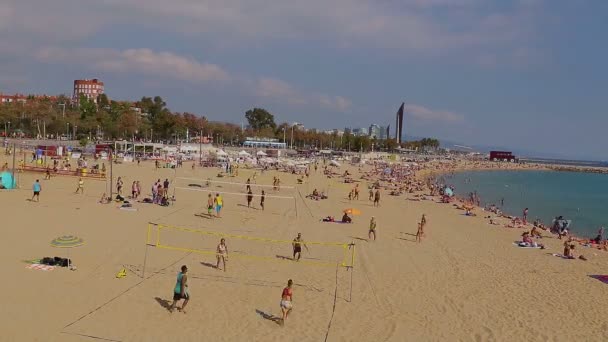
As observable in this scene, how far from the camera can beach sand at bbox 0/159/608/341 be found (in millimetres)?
9344

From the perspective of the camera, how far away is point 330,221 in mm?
22266

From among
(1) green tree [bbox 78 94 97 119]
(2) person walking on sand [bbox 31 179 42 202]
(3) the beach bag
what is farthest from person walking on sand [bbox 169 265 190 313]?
(1) green tree [bbox 78 94 97 119]

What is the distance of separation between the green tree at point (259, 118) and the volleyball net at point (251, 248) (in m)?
118

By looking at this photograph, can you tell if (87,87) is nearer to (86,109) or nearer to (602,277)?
(86,109)

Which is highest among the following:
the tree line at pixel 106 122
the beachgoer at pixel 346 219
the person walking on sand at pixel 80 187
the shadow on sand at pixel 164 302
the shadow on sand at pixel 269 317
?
the tree line at pixel 106 122

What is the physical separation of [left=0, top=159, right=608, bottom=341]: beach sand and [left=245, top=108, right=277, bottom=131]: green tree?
11352cm

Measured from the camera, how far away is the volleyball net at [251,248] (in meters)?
14.4

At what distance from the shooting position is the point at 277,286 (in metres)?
12.0

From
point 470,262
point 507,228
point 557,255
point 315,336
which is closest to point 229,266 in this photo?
point 315,336

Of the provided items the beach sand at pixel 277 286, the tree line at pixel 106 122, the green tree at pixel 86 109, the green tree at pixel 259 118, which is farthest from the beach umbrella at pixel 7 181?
the green tree at pixel 259 118

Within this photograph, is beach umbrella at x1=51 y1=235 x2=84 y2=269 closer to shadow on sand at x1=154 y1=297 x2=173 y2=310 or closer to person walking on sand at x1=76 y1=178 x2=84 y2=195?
shadow on sand at x1=154 y1=297 x2=173 y2=310

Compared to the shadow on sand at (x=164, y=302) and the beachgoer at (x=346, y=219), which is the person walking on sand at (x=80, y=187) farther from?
the shadow on sand at (x=164, y=302)

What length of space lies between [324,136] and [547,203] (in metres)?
76.0

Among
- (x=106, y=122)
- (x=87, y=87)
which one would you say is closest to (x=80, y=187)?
(x=106, y=122)
